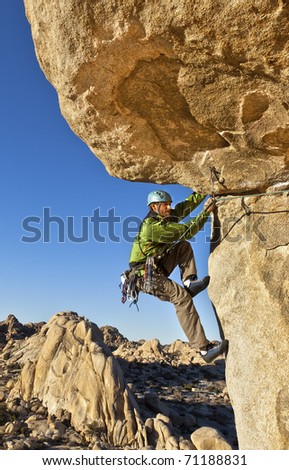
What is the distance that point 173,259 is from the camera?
270 inches

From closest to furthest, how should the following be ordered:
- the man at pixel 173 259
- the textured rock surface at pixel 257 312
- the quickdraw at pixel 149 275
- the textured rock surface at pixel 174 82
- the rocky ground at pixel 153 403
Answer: the textured rock surface at pixel 174 82
the textured rock surface at pixel 257 312
the man at pixel 173 259
the quickdraw at pixel 149 275
the rocky ground at pixel 153 403

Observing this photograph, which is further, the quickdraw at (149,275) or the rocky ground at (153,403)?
the rocky ground at (153,403)

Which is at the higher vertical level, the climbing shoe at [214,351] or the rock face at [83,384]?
the rock face at [83,384]

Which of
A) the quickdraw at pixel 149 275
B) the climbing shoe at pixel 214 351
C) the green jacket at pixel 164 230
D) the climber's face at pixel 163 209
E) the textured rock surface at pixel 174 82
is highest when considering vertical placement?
the textured rock surface at pixel 174 82

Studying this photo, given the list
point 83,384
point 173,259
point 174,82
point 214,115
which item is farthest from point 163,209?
point 83,384

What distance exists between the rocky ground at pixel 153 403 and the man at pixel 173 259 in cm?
1434

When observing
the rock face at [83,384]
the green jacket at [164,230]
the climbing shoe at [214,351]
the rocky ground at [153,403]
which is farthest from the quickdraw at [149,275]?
the rock face at [83,384]

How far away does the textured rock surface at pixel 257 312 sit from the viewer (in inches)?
213

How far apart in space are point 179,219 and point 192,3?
321 centimetres

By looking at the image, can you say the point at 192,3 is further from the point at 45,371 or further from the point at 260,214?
the point at 45,371

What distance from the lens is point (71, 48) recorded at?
5.09 m

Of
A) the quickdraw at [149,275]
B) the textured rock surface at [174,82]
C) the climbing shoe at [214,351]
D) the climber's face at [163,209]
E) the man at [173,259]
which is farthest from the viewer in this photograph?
the climber's face at [163,209]

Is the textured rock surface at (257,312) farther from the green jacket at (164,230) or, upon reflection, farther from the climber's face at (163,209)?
the climber's face at (163,209)
